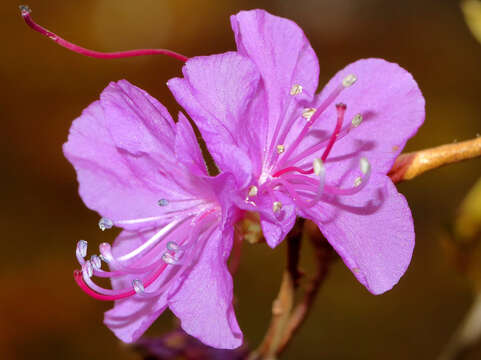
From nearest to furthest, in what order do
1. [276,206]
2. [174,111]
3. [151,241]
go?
[276,206], [151,241], [174,111]

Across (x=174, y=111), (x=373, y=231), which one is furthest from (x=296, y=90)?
(x=174, y=111)

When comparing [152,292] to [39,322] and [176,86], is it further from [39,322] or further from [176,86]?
[39,322]

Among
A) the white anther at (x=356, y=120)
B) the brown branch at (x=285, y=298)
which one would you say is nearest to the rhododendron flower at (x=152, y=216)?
the brown branch at (x=285, y=298)

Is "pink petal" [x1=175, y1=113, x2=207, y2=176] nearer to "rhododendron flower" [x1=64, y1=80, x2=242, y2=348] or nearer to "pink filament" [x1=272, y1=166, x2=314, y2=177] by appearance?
"rhododendron flower" [x1=64, y1=80, x2=242, y2=348]

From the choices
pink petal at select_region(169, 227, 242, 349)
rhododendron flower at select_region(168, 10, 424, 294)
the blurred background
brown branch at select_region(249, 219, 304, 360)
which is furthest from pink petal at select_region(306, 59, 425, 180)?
the blurred background

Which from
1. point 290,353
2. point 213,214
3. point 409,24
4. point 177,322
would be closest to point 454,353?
point 177,322

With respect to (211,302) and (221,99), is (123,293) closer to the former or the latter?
(211,302)

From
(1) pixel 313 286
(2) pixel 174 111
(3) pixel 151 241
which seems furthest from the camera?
(2) pixel 174 111

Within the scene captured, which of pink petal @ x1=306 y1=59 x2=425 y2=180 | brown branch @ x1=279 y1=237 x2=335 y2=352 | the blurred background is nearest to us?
pink petal @ x1=306 y1=59 x2=425 y2=180
